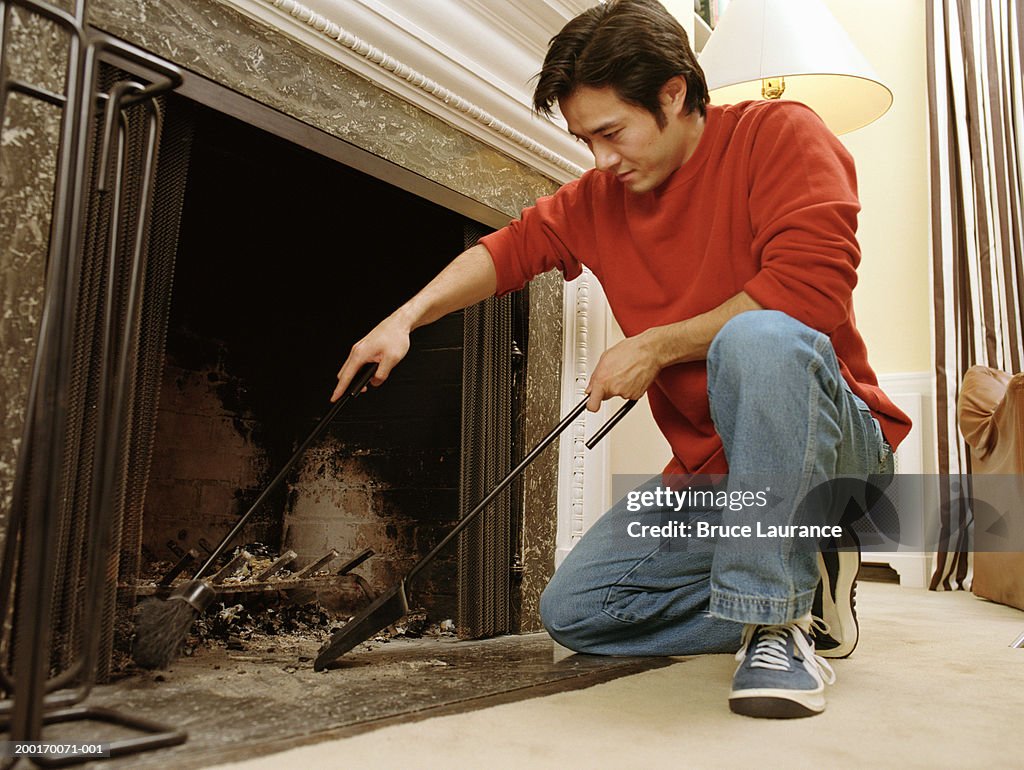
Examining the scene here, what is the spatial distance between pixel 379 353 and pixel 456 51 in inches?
26.2

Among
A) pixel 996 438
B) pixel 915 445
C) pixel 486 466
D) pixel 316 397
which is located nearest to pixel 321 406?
pixel 316 397

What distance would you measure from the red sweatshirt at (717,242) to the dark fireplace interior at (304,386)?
0.27 metres

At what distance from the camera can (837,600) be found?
4.61 feet

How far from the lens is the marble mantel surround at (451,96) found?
1.26m

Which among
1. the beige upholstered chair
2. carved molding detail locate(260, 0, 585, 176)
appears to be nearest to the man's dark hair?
carved molding detail locate(260, 0, 585, 176)

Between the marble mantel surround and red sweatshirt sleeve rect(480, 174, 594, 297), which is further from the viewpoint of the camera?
red sweatshirt sleeve rect(480, 174, 594, 297)

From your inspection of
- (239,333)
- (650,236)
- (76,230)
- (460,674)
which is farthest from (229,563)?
(76,230)

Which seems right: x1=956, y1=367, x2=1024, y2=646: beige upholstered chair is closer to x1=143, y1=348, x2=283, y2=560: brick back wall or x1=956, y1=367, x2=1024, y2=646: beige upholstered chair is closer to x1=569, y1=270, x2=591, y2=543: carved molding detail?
x1=569, y1=270, x2=591, y2=543: carved molding detail

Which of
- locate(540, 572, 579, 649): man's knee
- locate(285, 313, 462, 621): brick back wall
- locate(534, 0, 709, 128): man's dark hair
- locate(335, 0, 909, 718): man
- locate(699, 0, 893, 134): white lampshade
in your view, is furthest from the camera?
locate(699, 0, 893, 134): white lampshade

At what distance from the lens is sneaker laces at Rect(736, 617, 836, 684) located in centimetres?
108

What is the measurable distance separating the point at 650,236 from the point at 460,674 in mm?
755

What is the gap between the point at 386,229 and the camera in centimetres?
186

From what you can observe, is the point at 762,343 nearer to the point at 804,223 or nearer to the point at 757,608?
the point at 804,223

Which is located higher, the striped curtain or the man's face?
the striped curtain
